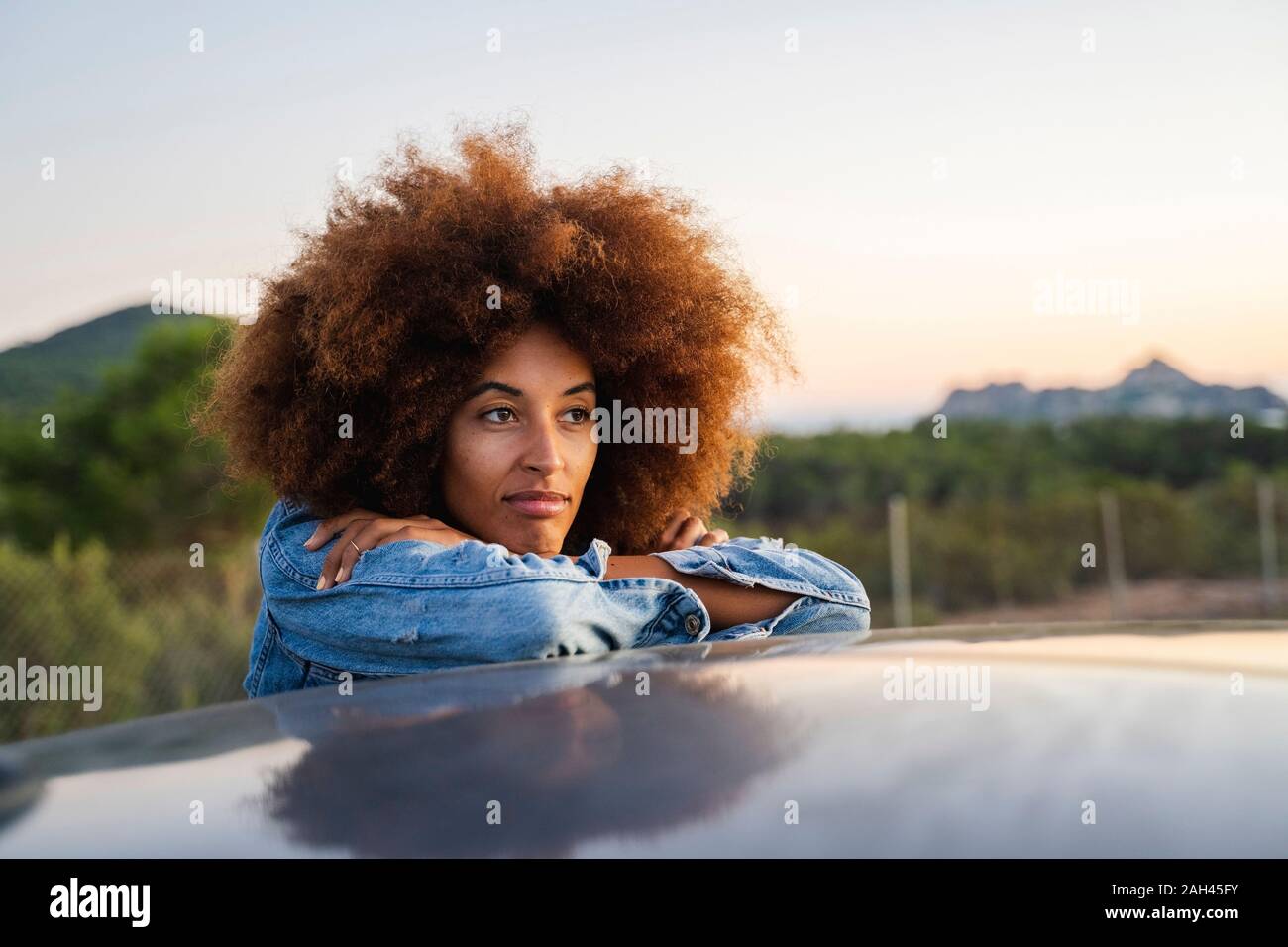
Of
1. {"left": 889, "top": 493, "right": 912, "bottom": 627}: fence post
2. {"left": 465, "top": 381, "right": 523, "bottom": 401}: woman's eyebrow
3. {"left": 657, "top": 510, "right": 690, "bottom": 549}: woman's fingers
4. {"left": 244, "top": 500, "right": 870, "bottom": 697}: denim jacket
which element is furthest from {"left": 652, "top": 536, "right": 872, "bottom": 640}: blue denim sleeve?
{"left": 889, "top": 493, "right": 912, "bottom": 627}: fence post

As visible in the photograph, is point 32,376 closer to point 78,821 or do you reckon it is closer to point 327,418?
point 327,418

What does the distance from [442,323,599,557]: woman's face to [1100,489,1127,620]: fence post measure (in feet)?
54.1

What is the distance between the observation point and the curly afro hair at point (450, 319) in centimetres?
284

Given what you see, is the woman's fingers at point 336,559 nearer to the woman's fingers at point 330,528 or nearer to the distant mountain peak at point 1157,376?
the woman's fingers at point 330,528

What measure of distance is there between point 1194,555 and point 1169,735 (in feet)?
71.4

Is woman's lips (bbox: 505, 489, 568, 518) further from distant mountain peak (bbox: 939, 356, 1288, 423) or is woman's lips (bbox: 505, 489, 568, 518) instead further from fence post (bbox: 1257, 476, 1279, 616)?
distant mountain peak (bbox: 939, 356, 1288, 423)

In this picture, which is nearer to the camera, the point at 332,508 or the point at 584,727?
the point at 584,727

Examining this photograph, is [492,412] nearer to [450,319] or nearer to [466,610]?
[450,319]

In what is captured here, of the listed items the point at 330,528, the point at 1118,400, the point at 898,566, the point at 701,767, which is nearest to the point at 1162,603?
the point at 898,566

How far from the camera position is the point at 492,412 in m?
2.85

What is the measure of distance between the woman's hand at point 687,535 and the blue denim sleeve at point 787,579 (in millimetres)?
438
